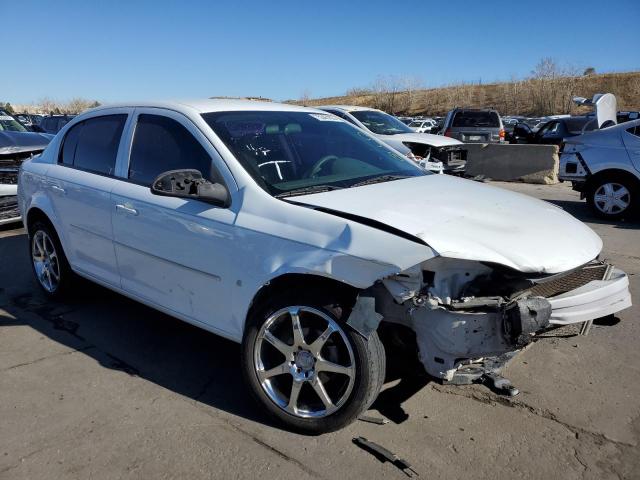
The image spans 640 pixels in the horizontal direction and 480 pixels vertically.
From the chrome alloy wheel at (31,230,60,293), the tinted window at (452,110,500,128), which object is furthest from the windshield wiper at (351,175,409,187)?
the tinted window at (452,110,500,128)

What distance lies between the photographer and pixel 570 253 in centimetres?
297

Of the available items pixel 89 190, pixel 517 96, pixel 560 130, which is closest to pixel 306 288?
pixel 89 190

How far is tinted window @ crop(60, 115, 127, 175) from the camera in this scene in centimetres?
431

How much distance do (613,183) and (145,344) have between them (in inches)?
315

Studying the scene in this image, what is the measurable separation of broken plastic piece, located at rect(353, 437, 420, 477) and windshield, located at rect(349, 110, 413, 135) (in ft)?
32.6

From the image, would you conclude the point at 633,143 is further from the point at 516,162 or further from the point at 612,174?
the point at 516,162

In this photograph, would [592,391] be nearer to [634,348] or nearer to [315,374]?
[634,348]

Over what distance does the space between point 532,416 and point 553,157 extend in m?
12.6

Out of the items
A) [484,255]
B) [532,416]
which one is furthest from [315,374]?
[532,416]

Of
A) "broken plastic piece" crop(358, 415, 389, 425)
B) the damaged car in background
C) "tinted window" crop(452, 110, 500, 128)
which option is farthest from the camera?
"tinted window" crop(452, 110, 500, 128)

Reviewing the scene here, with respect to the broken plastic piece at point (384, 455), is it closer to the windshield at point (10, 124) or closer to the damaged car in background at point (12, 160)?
the damaged car in background at point (12, 160)

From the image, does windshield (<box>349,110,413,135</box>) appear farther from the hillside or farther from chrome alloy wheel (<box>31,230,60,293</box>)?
the hillside

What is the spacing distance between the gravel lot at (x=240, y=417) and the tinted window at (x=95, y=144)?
1.33 m

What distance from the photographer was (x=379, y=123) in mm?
12758
